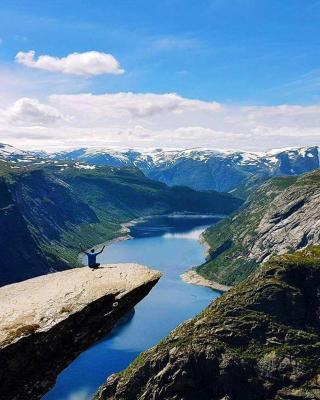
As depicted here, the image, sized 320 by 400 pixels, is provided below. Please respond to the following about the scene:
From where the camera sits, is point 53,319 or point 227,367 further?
point 227,367

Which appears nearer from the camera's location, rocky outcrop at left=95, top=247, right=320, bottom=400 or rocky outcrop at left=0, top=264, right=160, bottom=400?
rocky outcrop at left=0, top=264, right=160, bottom=400

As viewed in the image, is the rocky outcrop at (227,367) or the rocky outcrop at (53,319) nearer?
the rocky outcrop at (53,319)

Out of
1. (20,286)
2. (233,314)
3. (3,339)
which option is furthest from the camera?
(233,314)

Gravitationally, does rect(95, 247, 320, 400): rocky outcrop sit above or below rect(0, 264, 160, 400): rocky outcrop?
below

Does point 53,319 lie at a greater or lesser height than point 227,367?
greater

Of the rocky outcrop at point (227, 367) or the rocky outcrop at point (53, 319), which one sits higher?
the rocky outcrop at point (53, 319)

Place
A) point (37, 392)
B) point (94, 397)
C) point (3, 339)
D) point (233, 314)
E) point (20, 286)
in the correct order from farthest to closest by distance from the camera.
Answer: point (233, 314) < point (94, 397) < point (20, 286) < point (37, 392) < point (3, 339)

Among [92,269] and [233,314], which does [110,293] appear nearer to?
[92,269]

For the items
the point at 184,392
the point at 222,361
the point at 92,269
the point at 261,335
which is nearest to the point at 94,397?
the point at 184,392
